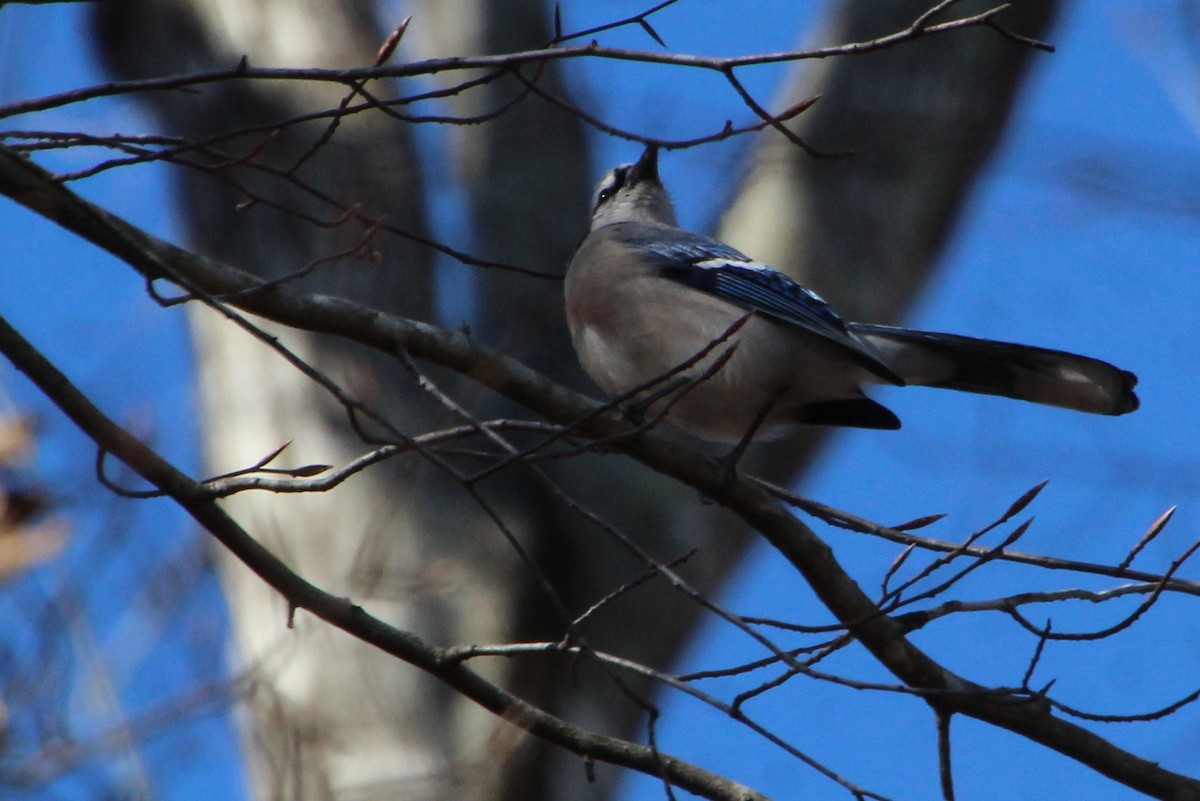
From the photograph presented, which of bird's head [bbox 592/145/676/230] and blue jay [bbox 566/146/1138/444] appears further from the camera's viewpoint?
bird's head [bbox 592/145/676/230]

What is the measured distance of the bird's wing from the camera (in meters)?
3.80

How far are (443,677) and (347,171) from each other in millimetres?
4108

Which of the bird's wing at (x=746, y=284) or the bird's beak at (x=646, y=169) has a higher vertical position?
the bird's beak at (x=646, y=169)

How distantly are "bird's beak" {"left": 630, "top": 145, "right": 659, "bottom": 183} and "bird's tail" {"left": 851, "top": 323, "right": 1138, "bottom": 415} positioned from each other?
133cm

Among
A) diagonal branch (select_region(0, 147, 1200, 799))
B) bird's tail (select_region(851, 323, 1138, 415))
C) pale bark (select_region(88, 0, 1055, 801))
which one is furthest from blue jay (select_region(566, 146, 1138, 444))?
pale bark (select_region(88, 0, 1055, 801))

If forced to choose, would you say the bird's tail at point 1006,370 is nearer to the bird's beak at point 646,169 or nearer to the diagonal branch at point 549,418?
the diagonal branch at point 549,418

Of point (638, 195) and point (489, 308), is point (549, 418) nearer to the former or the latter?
point (638, 195)

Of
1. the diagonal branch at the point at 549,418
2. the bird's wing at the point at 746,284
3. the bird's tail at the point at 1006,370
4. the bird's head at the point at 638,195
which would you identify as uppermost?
the bird's head at the point at 638,195

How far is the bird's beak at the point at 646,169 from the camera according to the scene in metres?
5.05

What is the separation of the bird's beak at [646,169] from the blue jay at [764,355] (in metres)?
0.88

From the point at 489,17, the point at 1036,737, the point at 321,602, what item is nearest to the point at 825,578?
the point at 1036,737

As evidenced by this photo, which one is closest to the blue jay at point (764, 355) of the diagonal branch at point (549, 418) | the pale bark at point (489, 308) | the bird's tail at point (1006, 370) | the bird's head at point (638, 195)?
the bird's tail at point (1006, 370)

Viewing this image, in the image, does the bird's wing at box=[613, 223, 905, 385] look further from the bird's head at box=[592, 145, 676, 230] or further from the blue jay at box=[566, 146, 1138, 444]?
the bird's head at box=[592, 145, 676, 230]

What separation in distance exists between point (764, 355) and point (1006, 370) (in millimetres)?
661
